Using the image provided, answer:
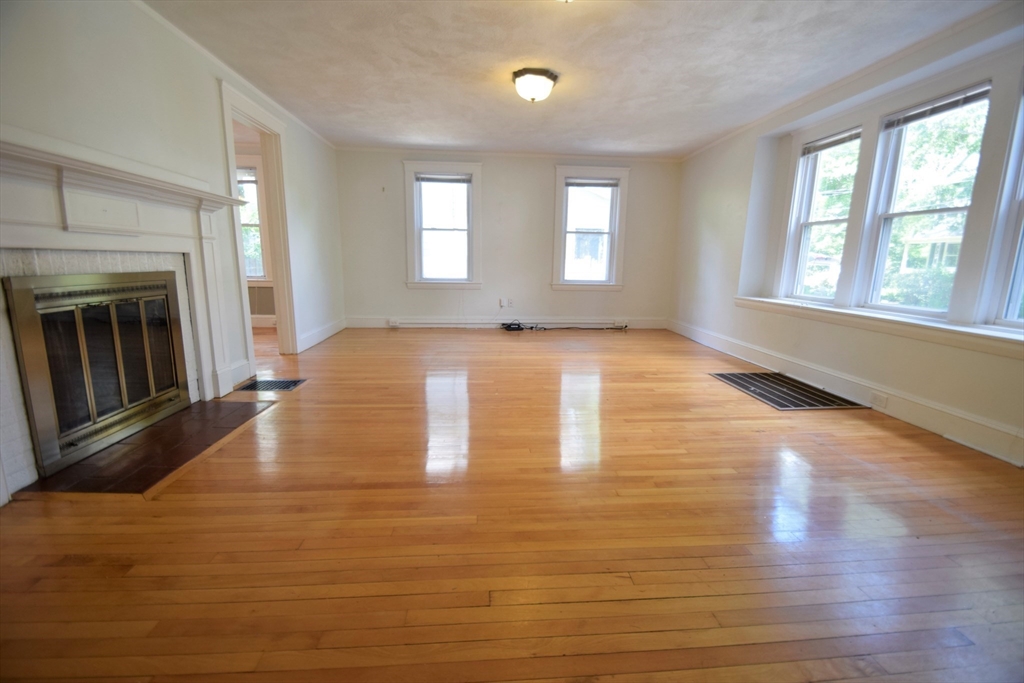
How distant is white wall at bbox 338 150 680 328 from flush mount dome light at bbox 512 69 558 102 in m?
2.75

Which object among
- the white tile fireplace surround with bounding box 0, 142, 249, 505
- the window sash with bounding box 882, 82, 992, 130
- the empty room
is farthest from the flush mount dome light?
the window sash with bounding box 882, 82, 992, 130

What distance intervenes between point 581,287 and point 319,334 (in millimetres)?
3930

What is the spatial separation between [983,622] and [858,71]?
382cm

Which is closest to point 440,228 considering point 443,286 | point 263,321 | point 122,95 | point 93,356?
point 443,286

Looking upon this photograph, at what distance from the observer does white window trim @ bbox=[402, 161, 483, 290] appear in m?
6.08

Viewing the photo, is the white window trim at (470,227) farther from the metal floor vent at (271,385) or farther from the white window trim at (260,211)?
the metal floor vent at (271,385)

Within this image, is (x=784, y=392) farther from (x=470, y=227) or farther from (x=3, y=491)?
(x=3, y=491)

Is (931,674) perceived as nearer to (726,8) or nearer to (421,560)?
(421,560)

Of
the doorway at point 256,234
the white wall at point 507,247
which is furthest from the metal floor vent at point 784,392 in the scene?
the doorway at point 256,234

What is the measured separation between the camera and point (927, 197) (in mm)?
3062

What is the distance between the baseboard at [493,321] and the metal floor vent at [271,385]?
2831mm

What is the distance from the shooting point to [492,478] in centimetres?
215

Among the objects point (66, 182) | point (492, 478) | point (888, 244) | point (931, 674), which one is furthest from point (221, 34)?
point (888, 244)

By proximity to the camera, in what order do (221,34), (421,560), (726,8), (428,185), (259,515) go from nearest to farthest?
(421,560) → (259,515) → (726,8) → (221,34) → (428,185)
